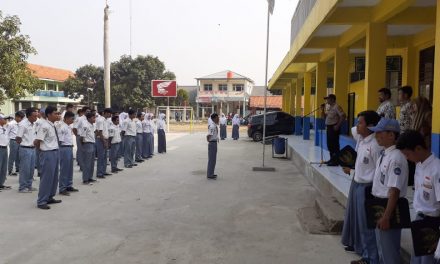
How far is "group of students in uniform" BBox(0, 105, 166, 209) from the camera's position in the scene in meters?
7.43

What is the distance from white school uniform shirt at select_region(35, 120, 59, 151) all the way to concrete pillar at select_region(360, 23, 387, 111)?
6240 mm

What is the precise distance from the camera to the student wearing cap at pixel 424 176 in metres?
2.96

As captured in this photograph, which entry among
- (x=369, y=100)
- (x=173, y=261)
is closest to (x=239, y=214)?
(x=173, y=261)

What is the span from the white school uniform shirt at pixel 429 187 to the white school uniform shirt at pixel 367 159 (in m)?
1.11

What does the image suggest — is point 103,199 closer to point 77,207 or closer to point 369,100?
point 77,207

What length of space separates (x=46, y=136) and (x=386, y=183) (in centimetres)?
596

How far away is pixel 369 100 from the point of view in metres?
8.64

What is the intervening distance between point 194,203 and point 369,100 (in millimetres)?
4189

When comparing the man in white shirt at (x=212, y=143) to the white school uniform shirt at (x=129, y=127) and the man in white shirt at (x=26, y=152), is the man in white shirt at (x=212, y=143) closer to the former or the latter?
the white school uniform shirt at (x=129, y=127)

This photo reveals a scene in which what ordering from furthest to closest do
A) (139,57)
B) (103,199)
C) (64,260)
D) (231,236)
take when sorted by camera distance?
(139,57), (103,199), (231,236), (64,260)

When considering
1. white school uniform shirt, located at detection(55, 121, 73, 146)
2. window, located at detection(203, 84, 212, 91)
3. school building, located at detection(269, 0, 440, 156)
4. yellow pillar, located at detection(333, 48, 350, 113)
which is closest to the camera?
school building, located at detection(269, 0, 440, 156)

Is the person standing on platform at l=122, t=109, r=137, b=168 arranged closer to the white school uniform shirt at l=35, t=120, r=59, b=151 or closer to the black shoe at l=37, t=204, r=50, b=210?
the white school uniform shirt at l=35, t=120, r=59, b=151

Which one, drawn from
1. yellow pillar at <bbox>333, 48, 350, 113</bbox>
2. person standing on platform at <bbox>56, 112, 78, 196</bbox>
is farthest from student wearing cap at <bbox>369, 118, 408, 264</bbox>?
yellow pillar at <bbox>333, 48, 350, 113</bbox>

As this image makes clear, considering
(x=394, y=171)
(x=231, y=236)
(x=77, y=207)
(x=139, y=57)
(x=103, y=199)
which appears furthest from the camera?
(x=139, y=57)
